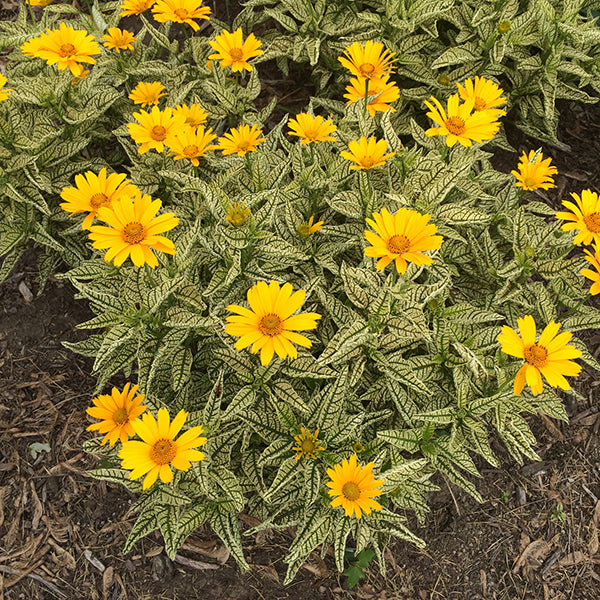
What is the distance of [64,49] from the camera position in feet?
8.34

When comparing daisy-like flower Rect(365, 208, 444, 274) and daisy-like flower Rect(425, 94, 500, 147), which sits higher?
daisy-like flower Rect(425, 94, 500, 147)

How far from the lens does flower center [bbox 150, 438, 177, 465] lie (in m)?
1.73

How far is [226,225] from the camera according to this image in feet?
7.18

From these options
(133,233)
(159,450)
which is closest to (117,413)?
(159,450)

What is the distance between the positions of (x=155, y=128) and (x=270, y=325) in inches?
45.2

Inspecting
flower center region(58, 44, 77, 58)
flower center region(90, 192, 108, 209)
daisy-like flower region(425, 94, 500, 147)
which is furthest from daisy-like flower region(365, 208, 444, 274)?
flower center region(58, 44, 77, 58)

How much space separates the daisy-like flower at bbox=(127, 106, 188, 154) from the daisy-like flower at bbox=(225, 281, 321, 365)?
97 cm

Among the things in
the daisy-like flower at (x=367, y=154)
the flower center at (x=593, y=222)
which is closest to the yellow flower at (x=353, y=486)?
the daisy-like flower at (x=367, y=154)

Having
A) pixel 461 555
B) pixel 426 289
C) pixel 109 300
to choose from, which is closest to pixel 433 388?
pixel 426 289

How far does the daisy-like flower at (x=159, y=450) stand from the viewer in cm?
169

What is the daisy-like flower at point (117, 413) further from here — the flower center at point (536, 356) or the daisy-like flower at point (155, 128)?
the flower center at point (536, 356)

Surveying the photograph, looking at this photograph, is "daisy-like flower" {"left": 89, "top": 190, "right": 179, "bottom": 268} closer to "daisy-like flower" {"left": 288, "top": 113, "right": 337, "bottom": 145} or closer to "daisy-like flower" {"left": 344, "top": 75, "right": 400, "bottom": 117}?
"daisy-like flower" {"left": 288, "top": 113, "right": 337, "bottom": 145}

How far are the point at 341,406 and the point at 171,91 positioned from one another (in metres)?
1.97

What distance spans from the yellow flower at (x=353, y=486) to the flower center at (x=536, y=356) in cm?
64
